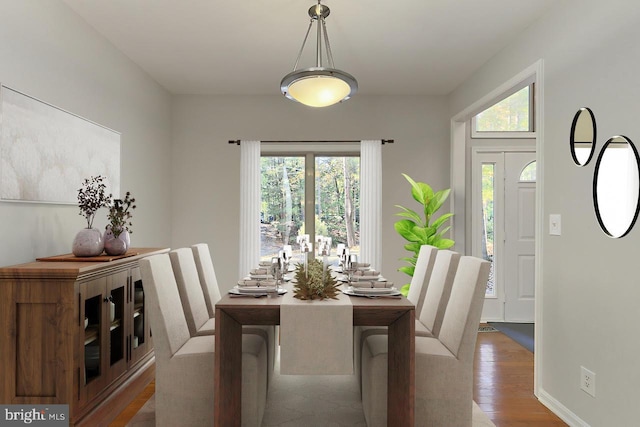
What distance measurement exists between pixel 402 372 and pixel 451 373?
11.8 inches

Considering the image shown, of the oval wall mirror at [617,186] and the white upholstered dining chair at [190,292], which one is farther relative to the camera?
the white upholstered dining chair at [190,292]

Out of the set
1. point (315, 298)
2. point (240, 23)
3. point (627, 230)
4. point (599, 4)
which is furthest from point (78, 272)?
point (599, 4)

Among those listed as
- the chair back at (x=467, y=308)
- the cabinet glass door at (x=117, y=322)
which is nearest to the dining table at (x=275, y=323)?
the chair back at (x=467, y=308)

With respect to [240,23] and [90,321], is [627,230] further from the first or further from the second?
[90,321]

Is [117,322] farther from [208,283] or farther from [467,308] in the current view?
[467,308]

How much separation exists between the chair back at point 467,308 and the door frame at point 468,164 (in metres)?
0.97

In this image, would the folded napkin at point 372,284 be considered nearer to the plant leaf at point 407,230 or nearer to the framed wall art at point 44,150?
the plant leaf at point 407,230

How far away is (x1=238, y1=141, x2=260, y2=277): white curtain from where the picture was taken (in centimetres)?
484

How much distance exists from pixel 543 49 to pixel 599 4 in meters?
0.56

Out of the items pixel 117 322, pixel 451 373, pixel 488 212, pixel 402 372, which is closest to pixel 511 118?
pixel 488 212

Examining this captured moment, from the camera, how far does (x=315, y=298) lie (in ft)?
7.22

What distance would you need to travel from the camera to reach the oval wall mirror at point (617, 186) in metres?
2.10

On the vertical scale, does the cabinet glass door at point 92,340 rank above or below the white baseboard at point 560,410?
above

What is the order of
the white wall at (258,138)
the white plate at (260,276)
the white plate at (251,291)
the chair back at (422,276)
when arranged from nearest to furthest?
the white plate at (251,291)
the white plate at (260,276)
the chair back at (422,276)
the white wall at (258,138)
